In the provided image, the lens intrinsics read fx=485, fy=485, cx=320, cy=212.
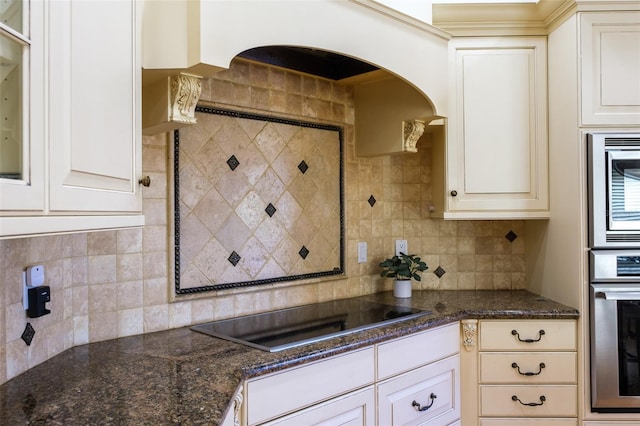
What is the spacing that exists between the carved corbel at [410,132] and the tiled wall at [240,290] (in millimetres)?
300

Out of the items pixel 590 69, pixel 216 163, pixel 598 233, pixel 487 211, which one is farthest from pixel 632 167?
pixel 216 163

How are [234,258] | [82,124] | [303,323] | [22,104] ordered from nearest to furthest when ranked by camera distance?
[22,104]
[82,124]
[303,323]
[234,258]

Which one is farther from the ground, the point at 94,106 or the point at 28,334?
the point at 94,106

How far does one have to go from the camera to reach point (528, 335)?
2180 millimetres

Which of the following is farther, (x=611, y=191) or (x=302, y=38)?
(x=611, y=191)

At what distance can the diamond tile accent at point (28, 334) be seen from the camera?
4.37 ft

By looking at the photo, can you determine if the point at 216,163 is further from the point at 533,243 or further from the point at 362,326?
the point at 533,243

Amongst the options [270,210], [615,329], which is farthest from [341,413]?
[615,329]

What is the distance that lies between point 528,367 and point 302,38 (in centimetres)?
172

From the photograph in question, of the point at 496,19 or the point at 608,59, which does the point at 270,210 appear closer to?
the point at 496,19

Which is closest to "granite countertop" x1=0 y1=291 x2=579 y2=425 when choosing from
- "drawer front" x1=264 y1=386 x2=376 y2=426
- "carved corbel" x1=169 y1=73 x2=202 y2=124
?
"drawer front" x1=264 y1=386 x2=376 y2=426

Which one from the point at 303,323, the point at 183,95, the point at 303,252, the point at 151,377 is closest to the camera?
the point at 151,377

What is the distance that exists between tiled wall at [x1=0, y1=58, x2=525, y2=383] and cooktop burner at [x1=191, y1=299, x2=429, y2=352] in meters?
0.09

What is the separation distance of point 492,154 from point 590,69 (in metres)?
0.56
